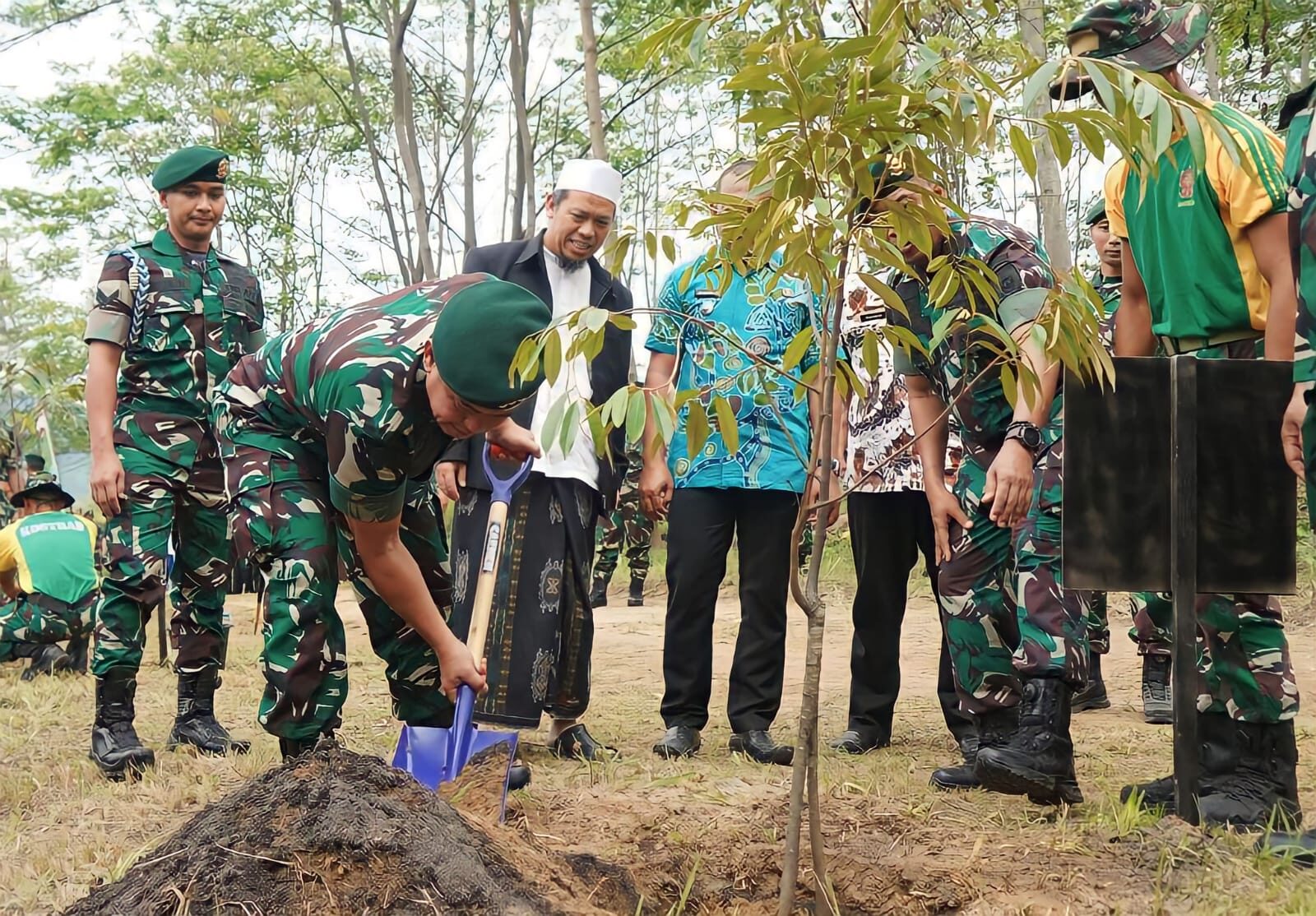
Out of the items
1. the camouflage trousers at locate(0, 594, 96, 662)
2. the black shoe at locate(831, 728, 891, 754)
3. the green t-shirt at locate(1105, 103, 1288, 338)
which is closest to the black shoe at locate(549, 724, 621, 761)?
the black shoe at locate(831, 728, 891, 754)

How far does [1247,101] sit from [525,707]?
9.72m

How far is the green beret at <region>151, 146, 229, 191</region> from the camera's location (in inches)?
176

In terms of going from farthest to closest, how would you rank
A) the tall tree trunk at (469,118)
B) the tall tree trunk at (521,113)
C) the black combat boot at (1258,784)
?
the tall tree trunk at (469,118) → the tall tree trunk at (521,113) → the black combat boot at (1258,784)

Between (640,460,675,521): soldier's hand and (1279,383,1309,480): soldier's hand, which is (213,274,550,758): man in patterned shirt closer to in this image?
(640,460,675,521): soldier's hand

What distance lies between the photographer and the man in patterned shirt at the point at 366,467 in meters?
2.59

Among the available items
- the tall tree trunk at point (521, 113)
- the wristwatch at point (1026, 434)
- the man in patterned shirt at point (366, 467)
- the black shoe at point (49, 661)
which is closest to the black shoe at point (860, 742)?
the wristwatch at point (1026, 434)

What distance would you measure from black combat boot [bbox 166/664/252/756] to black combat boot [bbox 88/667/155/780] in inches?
9.3

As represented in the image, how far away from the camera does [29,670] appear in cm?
689

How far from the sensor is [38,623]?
6848mm

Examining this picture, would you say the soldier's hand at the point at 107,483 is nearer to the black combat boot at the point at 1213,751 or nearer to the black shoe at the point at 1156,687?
the black combat boot at the point at 1213,751

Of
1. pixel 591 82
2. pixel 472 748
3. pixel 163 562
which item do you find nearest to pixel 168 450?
pixel 163 562

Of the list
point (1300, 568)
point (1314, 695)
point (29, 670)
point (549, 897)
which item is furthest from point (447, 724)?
point (1300, 568)

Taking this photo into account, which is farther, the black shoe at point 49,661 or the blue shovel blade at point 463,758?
the black shoe at point 49,661

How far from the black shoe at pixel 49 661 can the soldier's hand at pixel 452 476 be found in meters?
3.75
